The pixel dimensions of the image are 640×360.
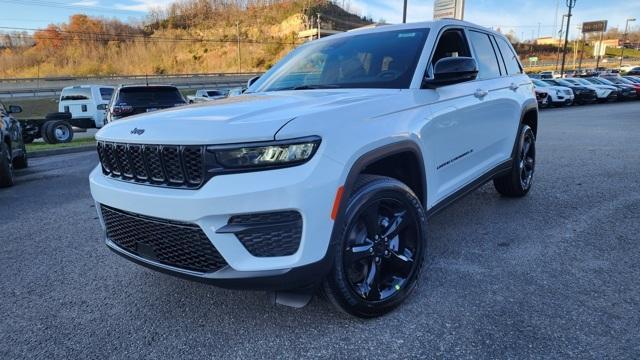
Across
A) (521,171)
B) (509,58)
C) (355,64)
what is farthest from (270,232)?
(509,58)

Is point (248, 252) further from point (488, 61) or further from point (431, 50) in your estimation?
point (488, 61)

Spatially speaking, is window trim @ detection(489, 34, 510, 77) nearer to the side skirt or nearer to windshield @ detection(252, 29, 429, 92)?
the side skirt

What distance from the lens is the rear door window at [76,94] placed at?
59.9ft

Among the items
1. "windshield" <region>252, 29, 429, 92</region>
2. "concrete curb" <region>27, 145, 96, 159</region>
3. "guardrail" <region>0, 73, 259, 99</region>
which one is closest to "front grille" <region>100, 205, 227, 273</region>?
"windshield" <region>252, 29, 429, 92</region>

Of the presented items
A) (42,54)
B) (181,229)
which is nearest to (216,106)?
(181,229)

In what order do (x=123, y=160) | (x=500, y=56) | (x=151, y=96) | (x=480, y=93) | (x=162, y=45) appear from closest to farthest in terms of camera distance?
1. (x=123, y=160)
2. (x=480, y=93)
3. (x=500, y=56)
4. (x=151, y=96)
5. (x=162, y=45)

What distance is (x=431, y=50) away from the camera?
3.30 m

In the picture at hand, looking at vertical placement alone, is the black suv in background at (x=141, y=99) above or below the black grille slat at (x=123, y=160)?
below

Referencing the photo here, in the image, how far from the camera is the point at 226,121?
2209 millimetres

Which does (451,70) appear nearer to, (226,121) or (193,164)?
(226,121)

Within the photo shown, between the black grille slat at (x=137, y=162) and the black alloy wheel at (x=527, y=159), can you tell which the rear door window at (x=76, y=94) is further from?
the black grille slat at (x=137, y=162)

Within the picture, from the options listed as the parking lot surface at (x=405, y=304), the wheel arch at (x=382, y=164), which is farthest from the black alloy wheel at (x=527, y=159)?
the wheel arch at (x=382, y=164)

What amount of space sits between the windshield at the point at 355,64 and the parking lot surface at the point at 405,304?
1492mm

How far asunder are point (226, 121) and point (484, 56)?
309 cm
